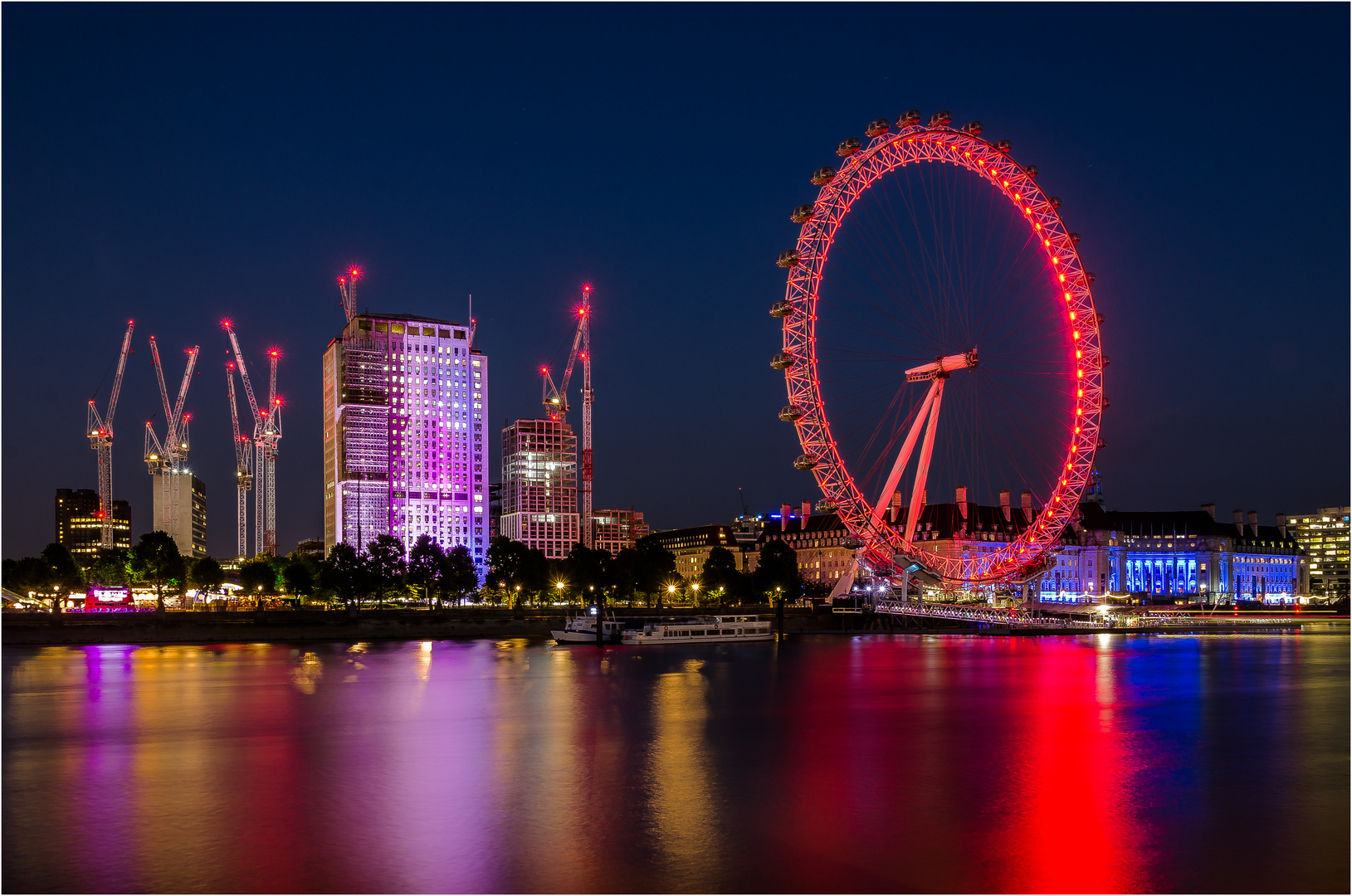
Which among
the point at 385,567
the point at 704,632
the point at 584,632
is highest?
the point at 385,567

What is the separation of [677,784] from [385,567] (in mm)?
93471

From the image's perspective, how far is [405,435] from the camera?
18338 cm

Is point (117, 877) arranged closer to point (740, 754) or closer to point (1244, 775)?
point (740, 754)

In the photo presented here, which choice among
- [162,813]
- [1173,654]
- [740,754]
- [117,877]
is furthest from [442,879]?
[1173,654]

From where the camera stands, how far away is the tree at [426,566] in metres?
114

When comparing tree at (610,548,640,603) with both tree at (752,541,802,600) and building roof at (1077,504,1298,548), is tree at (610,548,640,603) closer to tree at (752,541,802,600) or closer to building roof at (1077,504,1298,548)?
tree at (752,541,802,600)

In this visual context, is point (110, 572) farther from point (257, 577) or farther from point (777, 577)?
point (777, 577)

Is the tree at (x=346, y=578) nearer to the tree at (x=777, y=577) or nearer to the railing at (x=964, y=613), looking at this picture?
the tree at (x=777, y=577)

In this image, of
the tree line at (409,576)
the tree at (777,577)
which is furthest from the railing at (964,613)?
the tree at (777,577)

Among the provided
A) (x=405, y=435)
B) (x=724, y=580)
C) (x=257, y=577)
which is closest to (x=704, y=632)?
(x=724, y=580)

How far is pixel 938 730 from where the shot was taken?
35031 mm

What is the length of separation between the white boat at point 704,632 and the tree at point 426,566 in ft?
94.1

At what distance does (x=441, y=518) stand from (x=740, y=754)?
156 meters

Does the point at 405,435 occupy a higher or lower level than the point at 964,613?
higher
